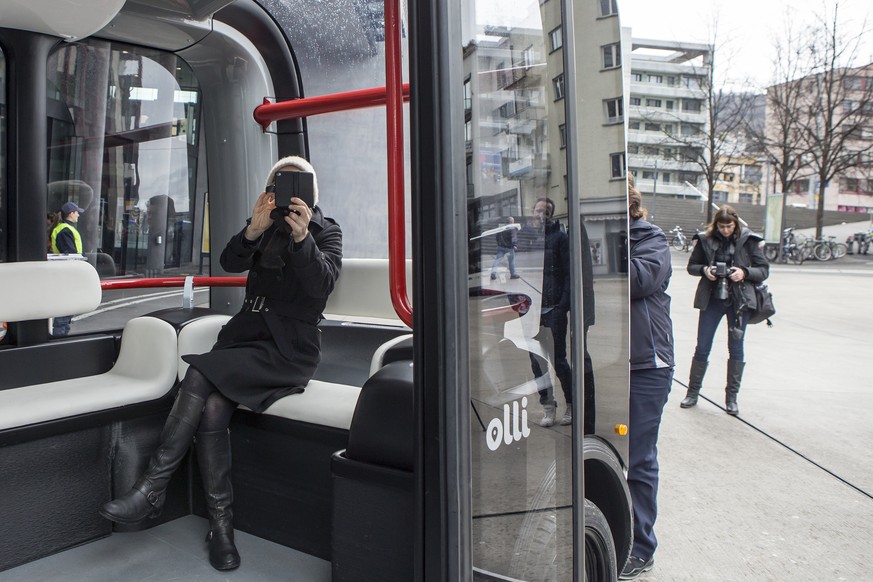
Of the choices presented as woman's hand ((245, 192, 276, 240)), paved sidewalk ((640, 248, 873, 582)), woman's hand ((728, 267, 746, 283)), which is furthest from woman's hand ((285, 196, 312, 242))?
woman's hand ((728, 267, 746, 283))

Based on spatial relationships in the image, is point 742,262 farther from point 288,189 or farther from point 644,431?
point 288,189

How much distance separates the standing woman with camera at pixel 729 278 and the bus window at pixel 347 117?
271 centimetres

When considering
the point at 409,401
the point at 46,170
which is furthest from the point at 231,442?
the point at 46,170

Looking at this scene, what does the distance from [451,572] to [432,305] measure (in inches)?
21.6

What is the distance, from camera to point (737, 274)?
5.77m

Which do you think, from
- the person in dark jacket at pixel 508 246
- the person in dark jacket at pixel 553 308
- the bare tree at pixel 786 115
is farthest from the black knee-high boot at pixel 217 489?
the bare tree at pixel 786 115

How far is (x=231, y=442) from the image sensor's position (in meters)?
2.78

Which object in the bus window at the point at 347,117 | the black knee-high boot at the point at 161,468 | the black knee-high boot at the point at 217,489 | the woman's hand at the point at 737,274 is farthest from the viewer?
the woman's hand at the point at 737,274

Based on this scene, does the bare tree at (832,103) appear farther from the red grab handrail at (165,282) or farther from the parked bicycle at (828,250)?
the red grab handrail at (165,282)

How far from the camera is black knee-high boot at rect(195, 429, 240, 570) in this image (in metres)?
2.46

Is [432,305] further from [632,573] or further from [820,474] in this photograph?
[820,474]

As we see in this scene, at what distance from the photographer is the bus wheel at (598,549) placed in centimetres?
219

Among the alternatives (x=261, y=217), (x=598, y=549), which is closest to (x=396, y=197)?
(x=261, y=217)

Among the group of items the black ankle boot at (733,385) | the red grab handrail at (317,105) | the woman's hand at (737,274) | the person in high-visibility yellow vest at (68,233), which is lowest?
the black ankle boot at (733,385)
